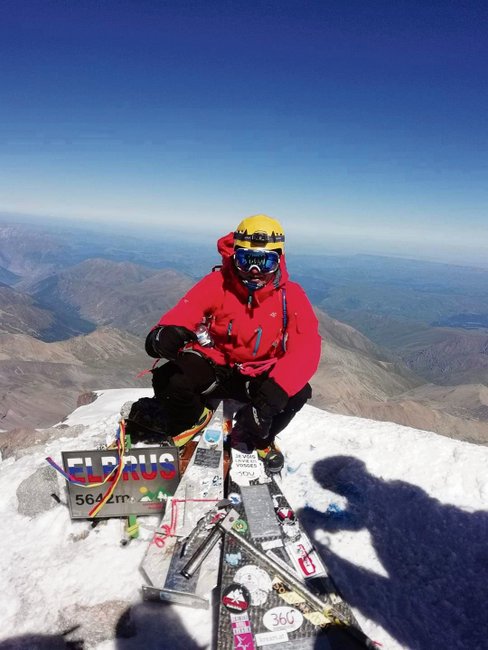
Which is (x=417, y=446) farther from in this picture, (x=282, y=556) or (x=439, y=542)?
(x=282, y=556)

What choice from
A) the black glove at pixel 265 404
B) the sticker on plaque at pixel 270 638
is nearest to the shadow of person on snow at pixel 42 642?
the sticker on plaque at pixel 270 638

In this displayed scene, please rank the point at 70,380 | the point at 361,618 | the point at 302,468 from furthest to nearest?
the point at 70,380
the point at 302,468
the point at 361,618

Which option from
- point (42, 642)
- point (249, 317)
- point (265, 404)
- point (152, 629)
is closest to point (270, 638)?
point (152, 629)

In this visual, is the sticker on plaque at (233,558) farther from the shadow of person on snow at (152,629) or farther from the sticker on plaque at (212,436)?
the sticker on plaque at (212,436)

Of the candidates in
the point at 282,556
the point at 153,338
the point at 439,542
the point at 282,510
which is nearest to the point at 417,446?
the point at 439,542

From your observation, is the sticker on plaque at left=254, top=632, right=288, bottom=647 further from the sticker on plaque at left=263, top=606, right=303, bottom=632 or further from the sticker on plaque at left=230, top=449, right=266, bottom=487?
the sticker on plaque at left=230, top=449, right=266, bottom=487

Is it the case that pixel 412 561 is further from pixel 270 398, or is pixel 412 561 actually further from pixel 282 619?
pixel 270 398
